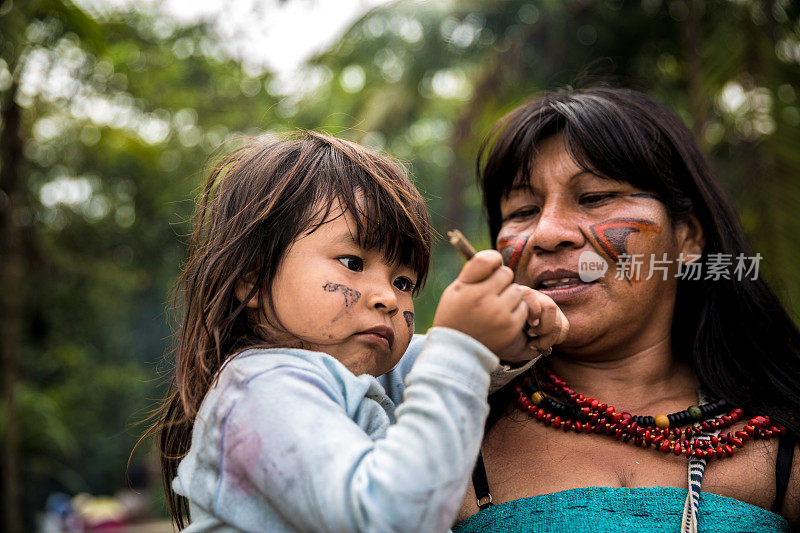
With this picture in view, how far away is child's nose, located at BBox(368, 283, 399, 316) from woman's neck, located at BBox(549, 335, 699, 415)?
3.02 ft

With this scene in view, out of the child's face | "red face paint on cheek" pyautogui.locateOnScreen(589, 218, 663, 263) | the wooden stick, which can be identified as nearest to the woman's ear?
"red face paint on cheek" pyautogui.locateOnScreen(589, 218, 663, 263)

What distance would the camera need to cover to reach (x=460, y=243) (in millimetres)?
1306

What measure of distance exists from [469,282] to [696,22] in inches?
214

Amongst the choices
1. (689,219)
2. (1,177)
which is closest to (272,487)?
(689,219)

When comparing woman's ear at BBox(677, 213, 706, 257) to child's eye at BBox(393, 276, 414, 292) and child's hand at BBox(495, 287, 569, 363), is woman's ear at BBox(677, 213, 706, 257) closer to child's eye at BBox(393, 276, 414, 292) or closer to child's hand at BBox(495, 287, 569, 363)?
child's hand at BBox(495, 287, 569, 363)

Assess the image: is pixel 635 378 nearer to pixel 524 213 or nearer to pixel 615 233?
pixel 615 233

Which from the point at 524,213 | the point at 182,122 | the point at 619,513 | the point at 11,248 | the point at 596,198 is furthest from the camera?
the point at 182,122

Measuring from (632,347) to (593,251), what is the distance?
37 cm

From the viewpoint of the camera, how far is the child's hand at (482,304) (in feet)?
4.40

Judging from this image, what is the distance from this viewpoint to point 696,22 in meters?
5.89

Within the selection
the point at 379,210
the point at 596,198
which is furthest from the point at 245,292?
the point at 596,198

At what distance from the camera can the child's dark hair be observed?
5.43 ft

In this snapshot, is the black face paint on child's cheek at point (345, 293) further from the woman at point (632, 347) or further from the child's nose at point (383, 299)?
the woman at point (632, 347)

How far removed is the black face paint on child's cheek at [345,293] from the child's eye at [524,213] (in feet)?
2.94
